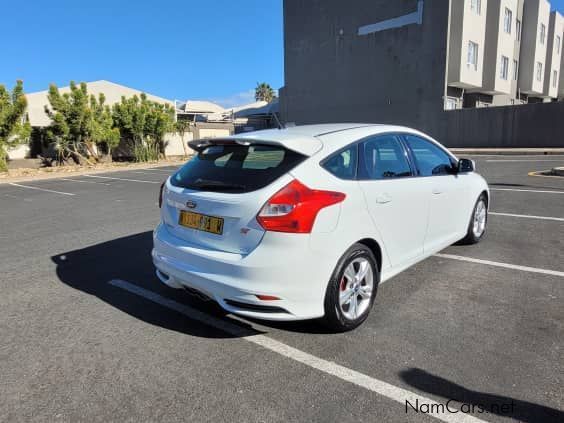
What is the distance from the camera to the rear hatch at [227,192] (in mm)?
2949

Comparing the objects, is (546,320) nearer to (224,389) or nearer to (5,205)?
(224,389)

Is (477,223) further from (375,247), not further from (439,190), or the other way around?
(375,247)

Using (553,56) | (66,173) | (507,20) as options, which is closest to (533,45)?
(507,20)

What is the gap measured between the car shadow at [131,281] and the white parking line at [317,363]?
0.04 metres

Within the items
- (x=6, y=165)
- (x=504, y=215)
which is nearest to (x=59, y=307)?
(x=504, y=215)

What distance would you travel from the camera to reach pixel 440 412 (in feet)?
7.79

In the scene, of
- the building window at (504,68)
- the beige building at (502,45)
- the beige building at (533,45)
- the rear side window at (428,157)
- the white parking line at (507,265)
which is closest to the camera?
the rear side window at (428,157)

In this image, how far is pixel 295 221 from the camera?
9.31ft

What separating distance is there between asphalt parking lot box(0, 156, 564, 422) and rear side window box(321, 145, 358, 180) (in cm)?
125

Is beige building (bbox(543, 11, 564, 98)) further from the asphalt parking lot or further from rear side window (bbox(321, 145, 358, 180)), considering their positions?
rear side window (bbox(321, 145, 358, 180))

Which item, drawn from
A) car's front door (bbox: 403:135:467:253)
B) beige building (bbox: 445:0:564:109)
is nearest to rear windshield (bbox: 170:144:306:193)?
car's front door (bbox: 403:135:467:253)

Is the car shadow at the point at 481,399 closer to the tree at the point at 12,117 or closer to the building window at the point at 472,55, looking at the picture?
the tree at the point at 12,117

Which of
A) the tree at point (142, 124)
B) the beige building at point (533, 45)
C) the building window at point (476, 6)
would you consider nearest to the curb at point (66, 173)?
the tree at point (142, 124)

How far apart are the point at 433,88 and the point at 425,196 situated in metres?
25.7
